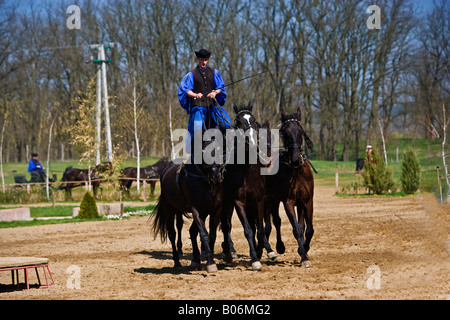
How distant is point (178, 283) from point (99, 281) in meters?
1.35

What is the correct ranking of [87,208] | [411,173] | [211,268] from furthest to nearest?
[411,173], [87,208], [211,268]

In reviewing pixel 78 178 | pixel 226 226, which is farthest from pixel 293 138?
pixel 78 178

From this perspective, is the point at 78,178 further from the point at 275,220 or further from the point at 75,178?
the point at 275,220

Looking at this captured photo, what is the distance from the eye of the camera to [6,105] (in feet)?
173

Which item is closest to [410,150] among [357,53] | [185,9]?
[357,53]

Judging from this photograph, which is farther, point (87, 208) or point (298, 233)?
point (87, 208)

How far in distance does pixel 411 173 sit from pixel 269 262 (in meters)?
17.0

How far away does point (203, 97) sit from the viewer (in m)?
9.91

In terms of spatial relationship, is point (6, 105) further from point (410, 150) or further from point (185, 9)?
point (410, 150)

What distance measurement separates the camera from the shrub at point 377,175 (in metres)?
25.9

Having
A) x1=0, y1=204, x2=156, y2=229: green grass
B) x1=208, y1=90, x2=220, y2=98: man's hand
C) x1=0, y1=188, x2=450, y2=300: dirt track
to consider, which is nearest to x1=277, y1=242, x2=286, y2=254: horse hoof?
→ x1=0, y1=188, x2=450, y2=300: dirt track

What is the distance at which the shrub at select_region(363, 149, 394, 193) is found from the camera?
25.9 metres

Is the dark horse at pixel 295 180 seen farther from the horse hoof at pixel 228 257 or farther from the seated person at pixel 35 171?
the seated person at pixel 35 171

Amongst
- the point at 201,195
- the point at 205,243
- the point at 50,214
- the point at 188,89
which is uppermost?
the point at 188,89
